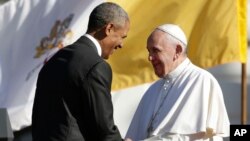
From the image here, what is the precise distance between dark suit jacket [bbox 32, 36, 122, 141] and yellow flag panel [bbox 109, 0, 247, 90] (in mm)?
2493

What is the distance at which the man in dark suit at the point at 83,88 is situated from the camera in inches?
238

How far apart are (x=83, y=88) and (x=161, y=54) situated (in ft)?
4.11

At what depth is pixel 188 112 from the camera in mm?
7121

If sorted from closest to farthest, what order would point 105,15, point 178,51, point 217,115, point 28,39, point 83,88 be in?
point 83,88 → point 105,15 → point 217,115 → point 178,51 → point 28,39

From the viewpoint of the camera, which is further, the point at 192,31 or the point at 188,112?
the point at 192,31

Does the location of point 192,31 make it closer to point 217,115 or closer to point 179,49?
point 179,49

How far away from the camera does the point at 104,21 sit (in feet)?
20.3

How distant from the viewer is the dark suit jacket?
19.8 feet

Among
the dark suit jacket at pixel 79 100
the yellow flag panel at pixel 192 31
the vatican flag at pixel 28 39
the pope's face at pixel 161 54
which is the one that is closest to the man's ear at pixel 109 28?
the dark suit jacket at pixel 79 100

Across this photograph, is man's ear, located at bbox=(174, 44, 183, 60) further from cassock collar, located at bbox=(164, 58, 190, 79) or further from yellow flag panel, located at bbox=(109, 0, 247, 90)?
yellow flag panel, located at bbox=(109, 0, 247, 90)

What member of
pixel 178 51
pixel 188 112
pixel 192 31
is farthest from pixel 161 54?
pixel 192 31

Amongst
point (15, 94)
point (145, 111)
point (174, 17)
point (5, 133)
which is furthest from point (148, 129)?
point (15, 94)

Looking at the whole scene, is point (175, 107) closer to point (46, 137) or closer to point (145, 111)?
point (145, 111)

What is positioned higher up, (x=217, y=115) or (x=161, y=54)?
(x=161, y=54)
